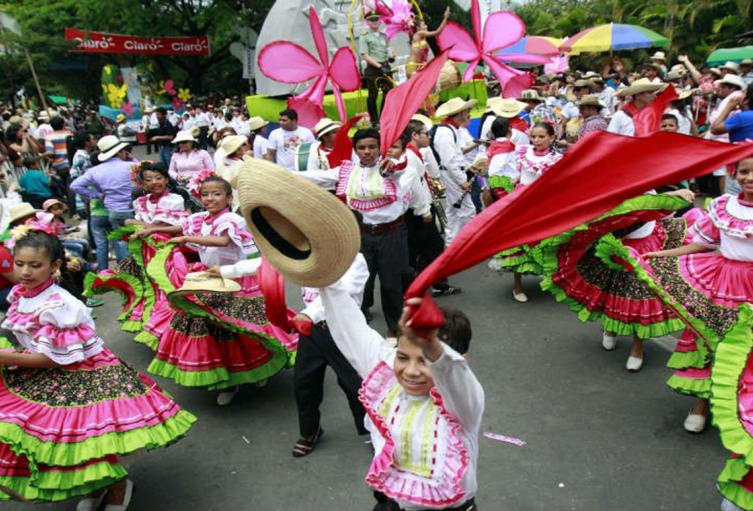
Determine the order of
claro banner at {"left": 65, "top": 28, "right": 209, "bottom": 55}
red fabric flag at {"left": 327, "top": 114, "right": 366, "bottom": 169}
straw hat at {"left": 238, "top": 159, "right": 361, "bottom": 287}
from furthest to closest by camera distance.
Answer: claro banner at {"left": 65, "top": 28, "right": 209, "bottom": 55}, red fabric flag at {"left": 327, "top": 114, "right": 366, "bottom": 169}, straw hat at {"left": 238, "top": 159, "right": 361, "bottom": 287}

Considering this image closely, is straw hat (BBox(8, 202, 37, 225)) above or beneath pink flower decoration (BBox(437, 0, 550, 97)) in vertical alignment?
beneath

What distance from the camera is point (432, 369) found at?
80.5 inches

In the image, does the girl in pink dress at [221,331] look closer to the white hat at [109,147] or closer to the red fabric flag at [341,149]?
the red fabric flag at [341,149]

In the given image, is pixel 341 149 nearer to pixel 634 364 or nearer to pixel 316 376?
pixel 316 376

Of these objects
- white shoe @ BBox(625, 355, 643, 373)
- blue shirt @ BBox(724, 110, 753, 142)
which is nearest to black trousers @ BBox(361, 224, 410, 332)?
white shoe @ BBox(625, 355, 643, 373)

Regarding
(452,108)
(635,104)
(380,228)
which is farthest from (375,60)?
(380,228)

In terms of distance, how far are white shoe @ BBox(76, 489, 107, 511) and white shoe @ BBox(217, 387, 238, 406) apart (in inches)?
52.9

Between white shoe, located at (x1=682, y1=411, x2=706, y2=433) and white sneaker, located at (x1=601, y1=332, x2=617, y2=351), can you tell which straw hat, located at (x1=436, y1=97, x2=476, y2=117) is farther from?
white shoe, located at (x1=682, y1=411, x2=706, y2=433)

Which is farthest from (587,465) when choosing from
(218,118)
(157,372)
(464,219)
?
(218,118)

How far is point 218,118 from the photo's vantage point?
786 inches

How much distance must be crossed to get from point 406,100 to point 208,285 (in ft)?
5.49

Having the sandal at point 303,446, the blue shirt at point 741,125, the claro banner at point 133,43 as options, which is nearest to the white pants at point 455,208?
the blue shirt at point 741,125

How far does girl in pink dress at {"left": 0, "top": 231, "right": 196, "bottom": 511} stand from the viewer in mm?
3080

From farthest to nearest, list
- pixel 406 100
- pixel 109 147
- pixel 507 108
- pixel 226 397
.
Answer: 1. pixel 507 108
2. pixel 109 147
3. pixel 226 397
4. pixel 406 100
